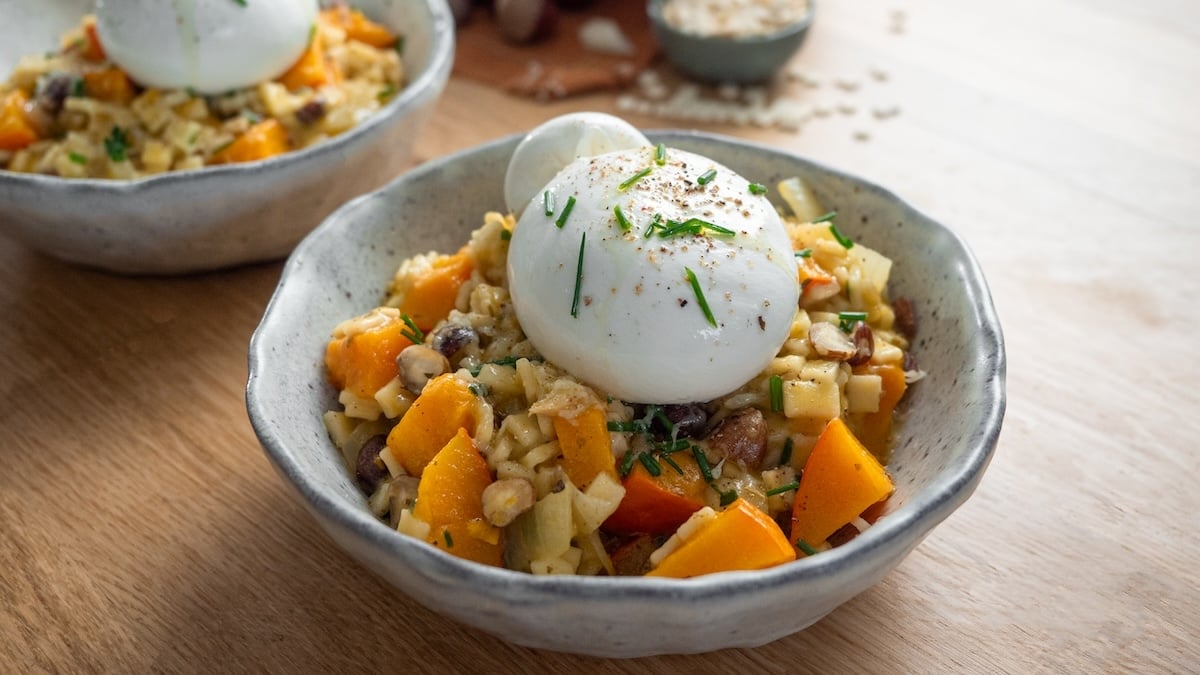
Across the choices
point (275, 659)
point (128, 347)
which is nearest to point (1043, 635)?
point (275, 659)

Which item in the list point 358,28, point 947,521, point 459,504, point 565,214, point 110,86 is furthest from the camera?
point 358,28

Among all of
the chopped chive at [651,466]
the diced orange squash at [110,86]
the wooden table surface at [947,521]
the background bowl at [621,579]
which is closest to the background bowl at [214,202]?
the wooden table surface at [947,521]

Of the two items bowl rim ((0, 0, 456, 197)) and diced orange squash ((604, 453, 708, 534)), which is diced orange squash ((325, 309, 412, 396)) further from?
bowl rim ((0, 0, 456, 197))

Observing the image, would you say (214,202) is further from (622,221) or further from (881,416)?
(881,416)

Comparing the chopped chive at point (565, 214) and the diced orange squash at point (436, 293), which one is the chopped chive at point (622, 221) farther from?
the diced orange squash at point (436, 293)

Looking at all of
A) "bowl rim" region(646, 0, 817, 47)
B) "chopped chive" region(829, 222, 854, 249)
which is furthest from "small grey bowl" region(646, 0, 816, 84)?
"chopped chive" region(829, 222, 854, 249)

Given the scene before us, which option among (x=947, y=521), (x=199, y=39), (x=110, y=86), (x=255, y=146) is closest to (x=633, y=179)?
(x=947, y=521)
